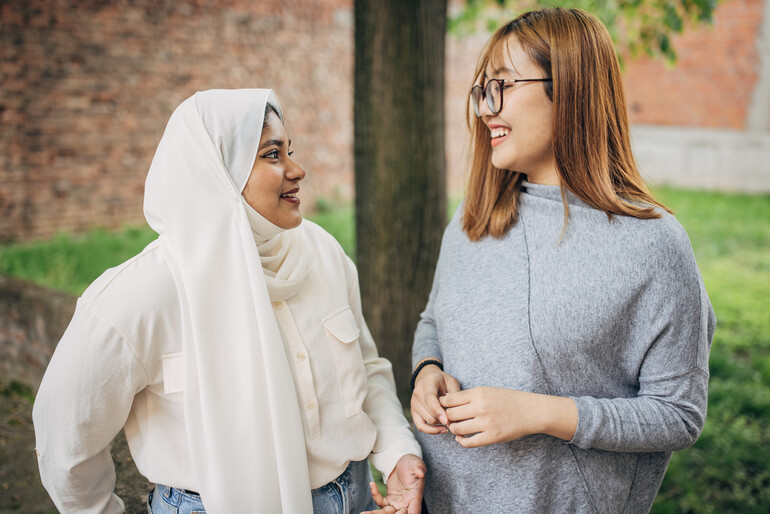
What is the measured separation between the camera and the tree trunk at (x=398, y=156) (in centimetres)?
360

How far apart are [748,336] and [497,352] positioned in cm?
473

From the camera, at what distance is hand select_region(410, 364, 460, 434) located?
173 centimetres

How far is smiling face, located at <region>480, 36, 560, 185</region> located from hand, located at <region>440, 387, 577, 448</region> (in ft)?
2.13

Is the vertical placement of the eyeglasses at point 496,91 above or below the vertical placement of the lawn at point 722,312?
above

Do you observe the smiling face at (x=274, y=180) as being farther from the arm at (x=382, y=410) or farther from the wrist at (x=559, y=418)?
the wrist at (x=559, y=418)

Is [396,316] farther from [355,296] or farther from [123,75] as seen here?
[123,75]

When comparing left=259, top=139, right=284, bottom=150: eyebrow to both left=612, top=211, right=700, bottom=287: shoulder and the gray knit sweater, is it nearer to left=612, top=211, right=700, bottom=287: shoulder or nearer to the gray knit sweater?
the gray knit sweater

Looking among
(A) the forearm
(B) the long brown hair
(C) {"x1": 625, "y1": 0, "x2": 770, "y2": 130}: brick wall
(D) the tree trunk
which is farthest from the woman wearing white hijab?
(C) {"x1": 625, "y1": 0, "x2": 770, "y2": 130}: brick wall

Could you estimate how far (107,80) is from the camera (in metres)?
7.60

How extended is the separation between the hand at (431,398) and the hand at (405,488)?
0.33 feet

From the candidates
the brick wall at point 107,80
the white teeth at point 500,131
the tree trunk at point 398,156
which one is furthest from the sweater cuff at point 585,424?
the brick wall at point 107,80

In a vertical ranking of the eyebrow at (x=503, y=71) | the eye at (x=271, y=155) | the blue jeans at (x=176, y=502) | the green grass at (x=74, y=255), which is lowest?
the green grass at (x=74, y=255)

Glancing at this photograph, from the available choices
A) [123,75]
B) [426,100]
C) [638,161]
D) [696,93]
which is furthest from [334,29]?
[638,161]

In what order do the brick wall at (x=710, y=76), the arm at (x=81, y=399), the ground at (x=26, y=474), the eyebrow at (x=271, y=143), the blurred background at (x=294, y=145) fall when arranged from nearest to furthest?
the arm at (x=81, y=399) → the eyebrow at (x=271, y=143) → the ground at (x=26, y=474) → the blurred background at (x=294, y=145) → the brick wall at (x=710, y=76)
